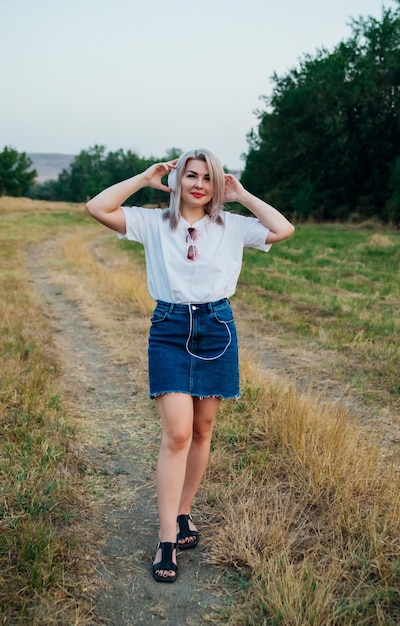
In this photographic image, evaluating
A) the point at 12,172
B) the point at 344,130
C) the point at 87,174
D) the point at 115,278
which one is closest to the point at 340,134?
the point at 344,130

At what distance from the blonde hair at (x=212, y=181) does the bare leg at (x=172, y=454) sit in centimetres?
94

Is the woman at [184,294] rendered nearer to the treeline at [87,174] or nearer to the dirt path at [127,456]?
the dirt path at [127,456]

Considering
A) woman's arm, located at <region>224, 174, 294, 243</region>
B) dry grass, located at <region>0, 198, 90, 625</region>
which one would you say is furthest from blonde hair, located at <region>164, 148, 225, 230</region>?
dry grass, located at <region>0, 198, 90, 625</region>

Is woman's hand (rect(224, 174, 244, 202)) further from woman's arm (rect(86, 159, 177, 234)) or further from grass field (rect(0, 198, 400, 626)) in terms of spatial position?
grass field (rect(0, 198, 400, 626))

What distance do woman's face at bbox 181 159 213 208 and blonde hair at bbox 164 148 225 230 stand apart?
22mm

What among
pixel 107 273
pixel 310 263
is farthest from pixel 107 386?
pixel 310 263

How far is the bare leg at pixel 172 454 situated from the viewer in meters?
3.05

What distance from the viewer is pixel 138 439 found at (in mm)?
4840

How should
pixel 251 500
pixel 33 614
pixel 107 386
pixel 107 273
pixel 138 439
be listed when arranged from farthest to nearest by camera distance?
pixel 107 273, pixel 107 386, pixel 138 439, pixel 251 500, pixel 33 614

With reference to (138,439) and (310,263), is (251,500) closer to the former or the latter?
(138,439)

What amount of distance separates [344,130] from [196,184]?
3292 cm

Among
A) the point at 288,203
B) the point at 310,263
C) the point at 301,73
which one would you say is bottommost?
the point at 310,263

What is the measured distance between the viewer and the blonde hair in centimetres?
310

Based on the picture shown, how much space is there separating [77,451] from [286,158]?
37047 millimetres
